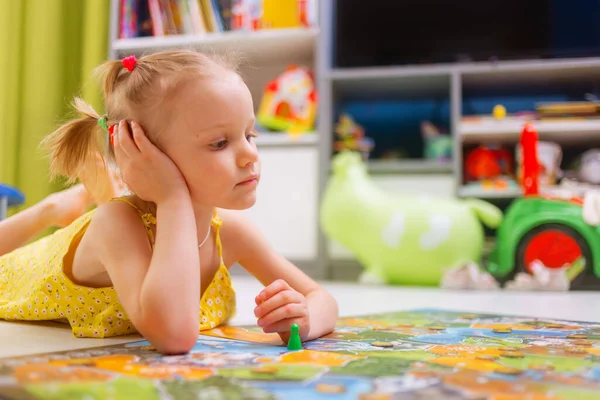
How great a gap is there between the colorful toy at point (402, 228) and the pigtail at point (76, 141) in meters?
1.33

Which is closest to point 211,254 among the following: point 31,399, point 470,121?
point 31,399

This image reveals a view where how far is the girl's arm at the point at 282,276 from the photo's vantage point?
0.76 metres

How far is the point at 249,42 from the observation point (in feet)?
8.25

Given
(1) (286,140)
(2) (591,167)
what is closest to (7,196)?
(1) (286,140)

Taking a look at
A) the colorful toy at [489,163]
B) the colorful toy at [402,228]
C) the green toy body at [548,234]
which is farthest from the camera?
the colorful toy at [489,163]

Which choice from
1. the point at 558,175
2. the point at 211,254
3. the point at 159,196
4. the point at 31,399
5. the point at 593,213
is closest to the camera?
the point at 31,399

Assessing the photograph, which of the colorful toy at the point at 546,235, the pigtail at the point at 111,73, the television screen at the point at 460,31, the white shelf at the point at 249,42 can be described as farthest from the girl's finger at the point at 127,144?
the television screen at the point at 460,31

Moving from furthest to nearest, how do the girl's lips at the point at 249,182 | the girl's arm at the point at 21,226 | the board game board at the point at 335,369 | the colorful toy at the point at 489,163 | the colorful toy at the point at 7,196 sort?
the colorful toy at the point at 489,163, the colorful toy at the point at 7,196, the girl's arm at the point at 21,226, the girl's lips at the point at 249,182, the board game board at the point at 335,369

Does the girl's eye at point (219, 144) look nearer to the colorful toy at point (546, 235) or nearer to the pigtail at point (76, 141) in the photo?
the pigtail at point (76, 141)

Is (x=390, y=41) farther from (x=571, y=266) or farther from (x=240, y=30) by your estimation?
(x=571, y=266)

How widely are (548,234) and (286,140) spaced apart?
3.23ft

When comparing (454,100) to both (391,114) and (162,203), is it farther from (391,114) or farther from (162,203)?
(162,203)

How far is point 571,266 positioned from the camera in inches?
76.0

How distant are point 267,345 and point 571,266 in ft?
4.79
